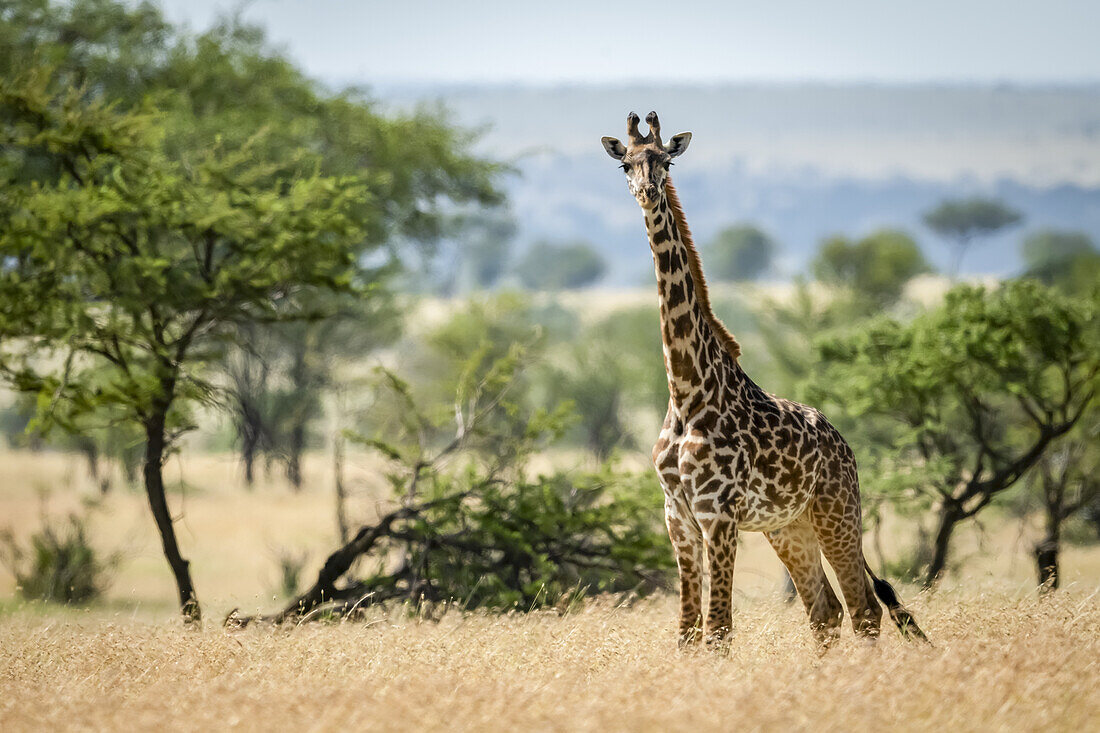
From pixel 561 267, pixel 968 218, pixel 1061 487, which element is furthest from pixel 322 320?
pixel 561 267

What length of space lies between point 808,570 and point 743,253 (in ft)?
369

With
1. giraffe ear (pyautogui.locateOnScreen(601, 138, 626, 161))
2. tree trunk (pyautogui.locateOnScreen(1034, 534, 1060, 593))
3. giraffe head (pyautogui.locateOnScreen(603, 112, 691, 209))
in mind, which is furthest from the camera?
tree trunk (pyautogui.locateOnScreen(1034, 534, 1060, 593))

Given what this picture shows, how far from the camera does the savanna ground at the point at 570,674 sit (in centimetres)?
602

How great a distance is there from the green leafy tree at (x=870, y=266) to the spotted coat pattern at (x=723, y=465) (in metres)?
41.0

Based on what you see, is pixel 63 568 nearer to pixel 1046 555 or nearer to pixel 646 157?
pixel 646 157

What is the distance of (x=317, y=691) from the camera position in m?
6.62

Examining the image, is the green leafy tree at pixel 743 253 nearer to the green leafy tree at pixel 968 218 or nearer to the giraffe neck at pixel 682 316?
the green leafy tree at pixel 968 218

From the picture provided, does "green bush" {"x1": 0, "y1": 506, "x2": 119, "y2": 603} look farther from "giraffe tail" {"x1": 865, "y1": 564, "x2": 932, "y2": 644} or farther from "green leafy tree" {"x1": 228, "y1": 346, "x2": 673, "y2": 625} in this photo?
"giraffe tail" {"x1": 865, "y1": 564, "x2": 932, "y2": 644}

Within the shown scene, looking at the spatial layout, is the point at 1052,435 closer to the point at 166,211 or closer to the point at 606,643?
the point at 606,643

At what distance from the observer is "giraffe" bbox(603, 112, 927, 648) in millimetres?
8141

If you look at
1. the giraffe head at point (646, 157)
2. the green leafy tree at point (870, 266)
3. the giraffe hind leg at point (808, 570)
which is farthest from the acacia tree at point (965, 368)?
the green leafy tree at point (870, 266)

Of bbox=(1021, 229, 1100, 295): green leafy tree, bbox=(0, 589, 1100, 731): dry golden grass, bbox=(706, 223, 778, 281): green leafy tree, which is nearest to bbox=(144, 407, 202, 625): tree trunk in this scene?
bbox=(0, 589, 1100, 731): dry golden grass

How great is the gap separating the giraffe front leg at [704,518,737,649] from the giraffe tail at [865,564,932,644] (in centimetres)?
131

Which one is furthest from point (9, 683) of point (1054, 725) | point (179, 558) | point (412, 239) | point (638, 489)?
point (412, 239)
